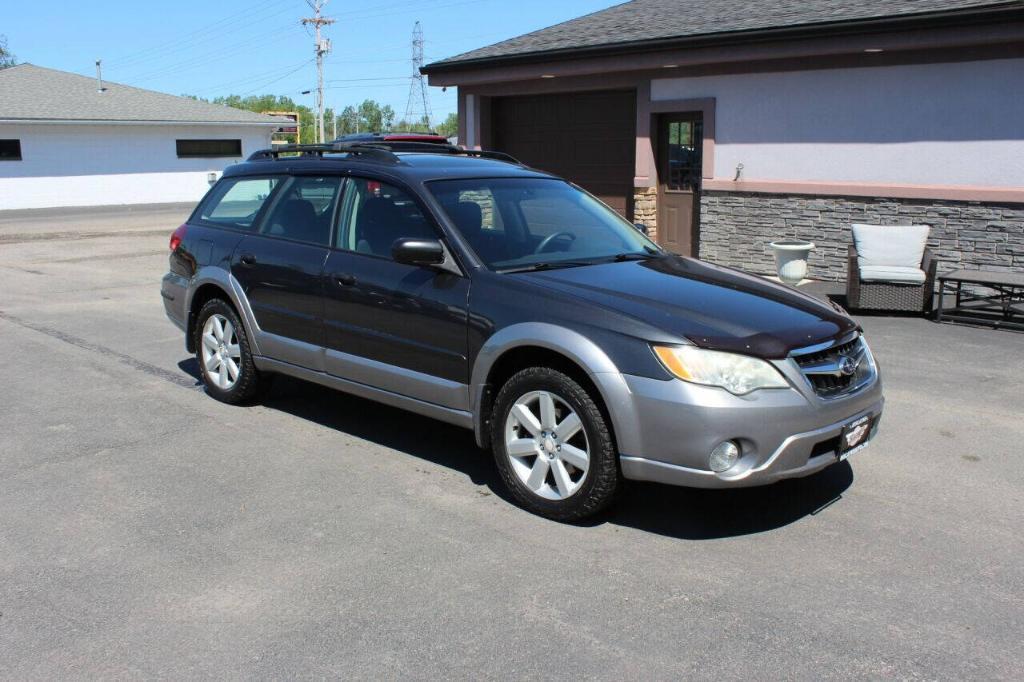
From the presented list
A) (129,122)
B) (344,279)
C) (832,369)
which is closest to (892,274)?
(832,369)

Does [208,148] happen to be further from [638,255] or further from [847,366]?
[847,366]

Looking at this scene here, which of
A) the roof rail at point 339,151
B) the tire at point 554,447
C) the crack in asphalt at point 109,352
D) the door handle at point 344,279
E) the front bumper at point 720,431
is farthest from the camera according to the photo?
the crack in asphalt at point 109,352

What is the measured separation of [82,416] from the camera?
22.1 ft

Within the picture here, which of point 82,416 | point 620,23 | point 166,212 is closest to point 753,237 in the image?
point 620,23

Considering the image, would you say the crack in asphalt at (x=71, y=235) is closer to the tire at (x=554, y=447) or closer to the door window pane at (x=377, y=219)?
the door window pane at (x=377, y=219)

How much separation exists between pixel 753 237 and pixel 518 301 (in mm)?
10085

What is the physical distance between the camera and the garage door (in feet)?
51.8

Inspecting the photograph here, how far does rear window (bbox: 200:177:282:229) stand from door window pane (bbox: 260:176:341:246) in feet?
0.73

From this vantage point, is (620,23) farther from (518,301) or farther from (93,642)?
(93,642)

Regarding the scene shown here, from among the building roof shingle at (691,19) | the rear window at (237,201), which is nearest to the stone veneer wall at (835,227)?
the building roof shingle at (691,19)

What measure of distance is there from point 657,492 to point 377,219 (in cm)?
232

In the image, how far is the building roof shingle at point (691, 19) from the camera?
479 inches

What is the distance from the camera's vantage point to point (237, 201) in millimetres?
7082

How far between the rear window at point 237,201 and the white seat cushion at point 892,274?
269 inches
